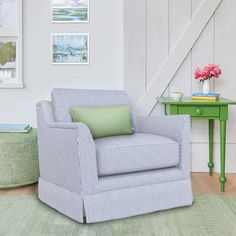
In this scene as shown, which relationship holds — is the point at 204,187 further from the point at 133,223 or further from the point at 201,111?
the point at 133,223

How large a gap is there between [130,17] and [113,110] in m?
1.14

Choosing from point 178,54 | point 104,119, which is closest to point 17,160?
point 104,119

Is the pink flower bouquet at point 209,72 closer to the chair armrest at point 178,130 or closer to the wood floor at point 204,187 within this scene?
the chair armrest at point 178,130

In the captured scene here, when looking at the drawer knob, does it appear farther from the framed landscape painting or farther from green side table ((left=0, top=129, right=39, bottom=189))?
the framed landscape painting

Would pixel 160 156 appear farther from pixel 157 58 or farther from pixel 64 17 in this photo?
pixel 64 17

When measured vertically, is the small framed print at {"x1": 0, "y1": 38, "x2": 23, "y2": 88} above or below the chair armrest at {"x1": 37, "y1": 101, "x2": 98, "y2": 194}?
above

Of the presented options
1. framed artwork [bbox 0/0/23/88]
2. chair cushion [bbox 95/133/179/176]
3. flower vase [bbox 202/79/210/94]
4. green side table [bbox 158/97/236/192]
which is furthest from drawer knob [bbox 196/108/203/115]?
framed artwork [bbox 0/0/23/88]

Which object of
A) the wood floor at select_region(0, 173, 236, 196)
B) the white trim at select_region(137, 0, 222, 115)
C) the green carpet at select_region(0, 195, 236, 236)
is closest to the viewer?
the green carpet at select_region(0, 195, 236, 236)

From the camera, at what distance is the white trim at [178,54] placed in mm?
3928

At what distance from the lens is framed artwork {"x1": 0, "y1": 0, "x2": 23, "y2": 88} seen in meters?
4.05

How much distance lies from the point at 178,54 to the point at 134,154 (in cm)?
150

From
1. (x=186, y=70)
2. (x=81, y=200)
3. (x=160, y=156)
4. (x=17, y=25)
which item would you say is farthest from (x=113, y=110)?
(x=17, y=25)

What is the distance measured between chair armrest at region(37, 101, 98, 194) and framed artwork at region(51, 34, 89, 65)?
41.7 inches

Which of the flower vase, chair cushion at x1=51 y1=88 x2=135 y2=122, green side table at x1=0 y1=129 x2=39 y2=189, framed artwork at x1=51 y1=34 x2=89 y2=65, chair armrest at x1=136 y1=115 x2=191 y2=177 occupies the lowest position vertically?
green side table at x1=0 y1=129 x2=39 y2=189
